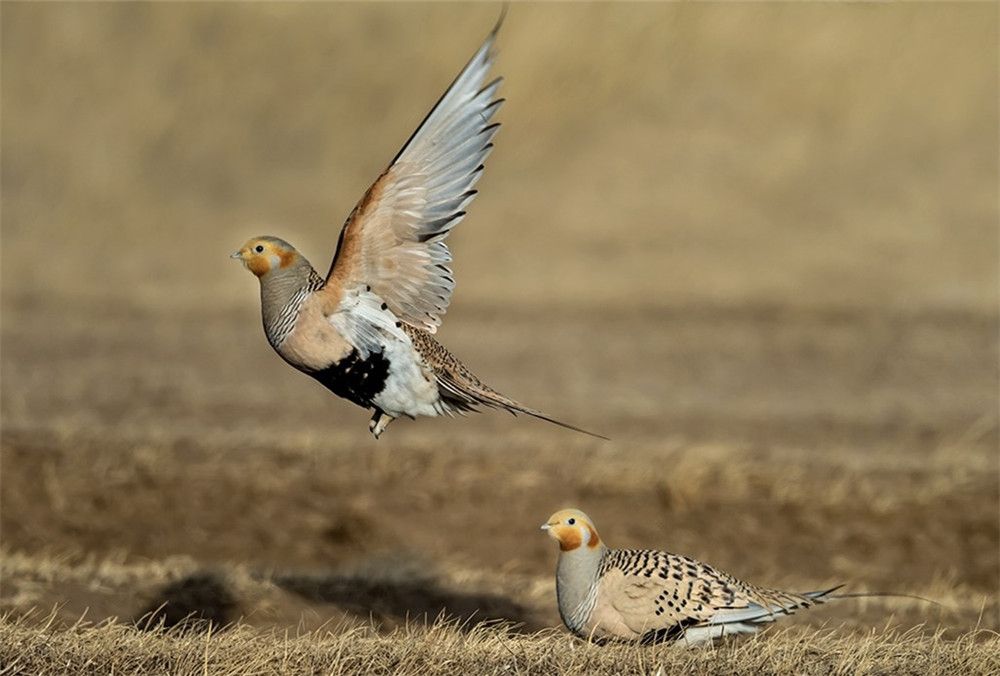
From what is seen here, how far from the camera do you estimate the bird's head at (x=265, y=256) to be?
6082 millimetres

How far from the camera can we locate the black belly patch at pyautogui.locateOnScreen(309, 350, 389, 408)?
5.93m

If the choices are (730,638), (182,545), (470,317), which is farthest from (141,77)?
(730,638)

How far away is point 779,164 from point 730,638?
683 inches

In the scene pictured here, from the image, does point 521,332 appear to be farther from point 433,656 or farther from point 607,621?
point 433,656

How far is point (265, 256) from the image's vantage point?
6.09m

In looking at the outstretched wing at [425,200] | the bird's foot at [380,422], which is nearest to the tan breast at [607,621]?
the bird's foot at [380,422]

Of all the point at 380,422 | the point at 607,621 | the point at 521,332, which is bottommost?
the point at 607,621

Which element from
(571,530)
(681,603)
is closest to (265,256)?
(571,530)

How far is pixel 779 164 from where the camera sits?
77.6 feet

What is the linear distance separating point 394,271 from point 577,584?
5.74ft

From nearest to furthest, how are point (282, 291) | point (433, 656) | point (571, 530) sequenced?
point (282, 291) → point (433, 656) → point (571, 530)

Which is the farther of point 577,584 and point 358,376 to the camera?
point 577,584

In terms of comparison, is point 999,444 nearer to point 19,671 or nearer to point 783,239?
point 783,239

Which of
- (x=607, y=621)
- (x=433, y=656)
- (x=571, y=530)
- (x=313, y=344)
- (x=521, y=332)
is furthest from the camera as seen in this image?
(x=521, y=332)
